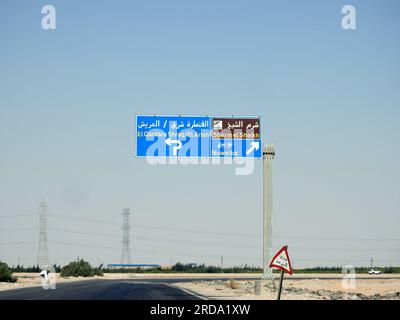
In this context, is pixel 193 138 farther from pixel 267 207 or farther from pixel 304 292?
pixel 304 292

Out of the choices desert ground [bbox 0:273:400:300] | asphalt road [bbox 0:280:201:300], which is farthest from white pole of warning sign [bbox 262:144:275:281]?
asphalt road [bbox 0:280:201:300]

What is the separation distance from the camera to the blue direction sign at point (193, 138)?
46.2m

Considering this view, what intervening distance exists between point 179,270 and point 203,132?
107 m

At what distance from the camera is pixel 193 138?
46.6 metres

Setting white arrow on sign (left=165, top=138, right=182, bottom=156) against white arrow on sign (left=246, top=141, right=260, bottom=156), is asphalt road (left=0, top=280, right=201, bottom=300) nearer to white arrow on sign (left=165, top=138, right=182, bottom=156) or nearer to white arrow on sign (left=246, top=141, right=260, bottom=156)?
white arrow on sign (left=165, top=138, right=182, bottom=156)

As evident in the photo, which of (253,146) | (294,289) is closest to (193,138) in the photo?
(253,146)

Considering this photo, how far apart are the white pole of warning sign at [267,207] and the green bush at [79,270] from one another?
63.0 meters

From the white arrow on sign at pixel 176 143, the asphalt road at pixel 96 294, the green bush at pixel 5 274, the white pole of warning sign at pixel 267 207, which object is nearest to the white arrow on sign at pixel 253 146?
the white pole of warning sign at pixel 267 207

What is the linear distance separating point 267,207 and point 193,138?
21.1 feet

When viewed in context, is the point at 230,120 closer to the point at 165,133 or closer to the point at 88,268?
the point at 165,133
